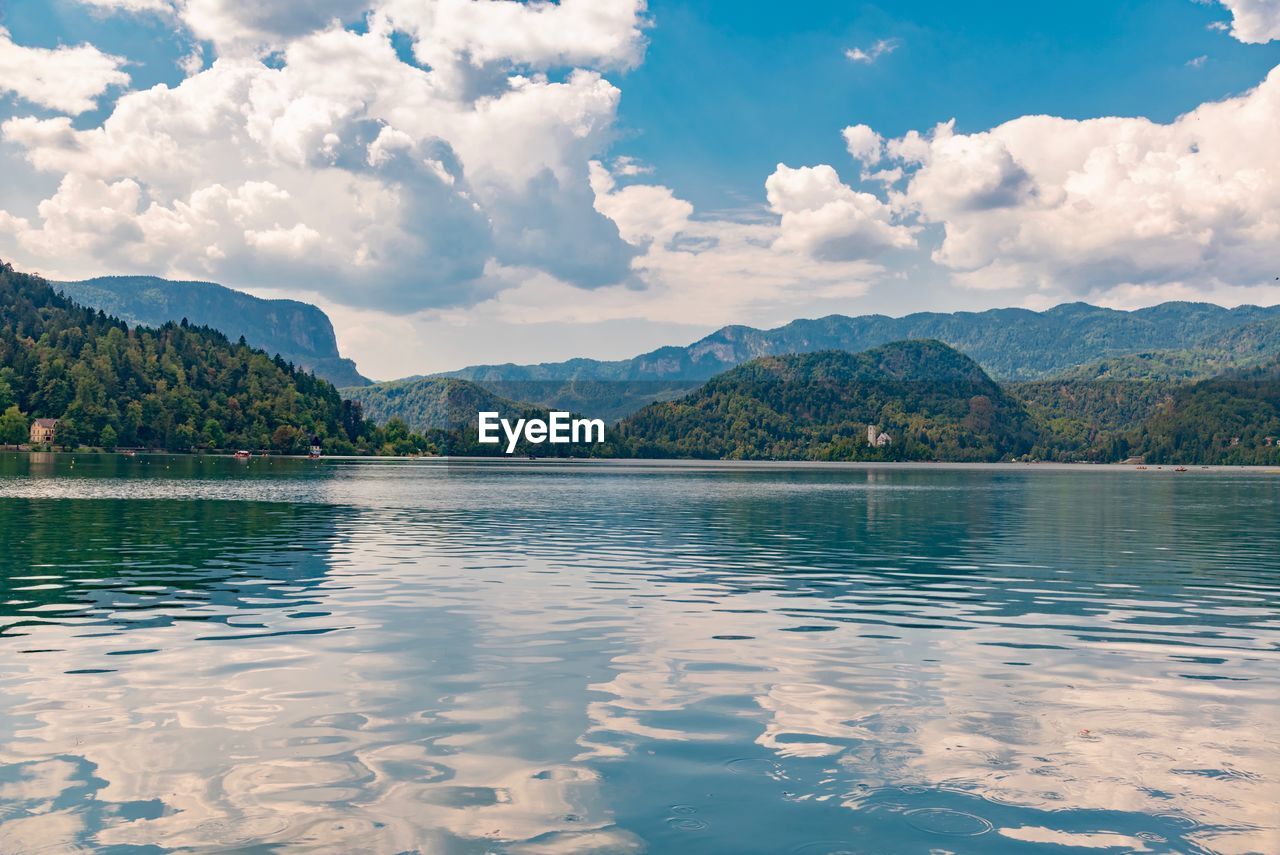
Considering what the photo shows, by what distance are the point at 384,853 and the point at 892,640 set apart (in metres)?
21.2

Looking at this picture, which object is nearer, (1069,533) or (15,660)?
(15,660)

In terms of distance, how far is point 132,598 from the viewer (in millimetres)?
38844

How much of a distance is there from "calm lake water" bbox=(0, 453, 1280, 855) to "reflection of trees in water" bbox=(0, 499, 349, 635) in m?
0.40

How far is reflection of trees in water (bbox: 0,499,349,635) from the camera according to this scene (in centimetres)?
3650

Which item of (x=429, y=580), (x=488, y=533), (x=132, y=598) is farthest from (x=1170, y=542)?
(x=132, y=598)

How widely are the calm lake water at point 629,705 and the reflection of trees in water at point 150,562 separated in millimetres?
402

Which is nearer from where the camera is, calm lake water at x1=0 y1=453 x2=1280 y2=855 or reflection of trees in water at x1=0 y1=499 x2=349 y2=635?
calm lake water at x1=0 y1=453 x2=1280 y2=855

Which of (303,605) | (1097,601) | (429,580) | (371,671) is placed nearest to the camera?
(371,671)

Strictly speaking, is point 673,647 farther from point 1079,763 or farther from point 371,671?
point 1079,763

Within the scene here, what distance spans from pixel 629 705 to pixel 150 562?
37.6m

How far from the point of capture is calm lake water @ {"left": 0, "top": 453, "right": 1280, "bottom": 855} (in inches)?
598

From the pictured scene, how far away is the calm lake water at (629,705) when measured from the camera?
49.9 ft

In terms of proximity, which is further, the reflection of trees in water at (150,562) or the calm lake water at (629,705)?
the reflection of trees in water at (150,562)

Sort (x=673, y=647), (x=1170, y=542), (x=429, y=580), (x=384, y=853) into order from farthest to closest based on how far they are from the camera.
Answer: (x=1170, y=542)
(x=429, y=580)
(x=673, y=647)
(x=384, y=853)
